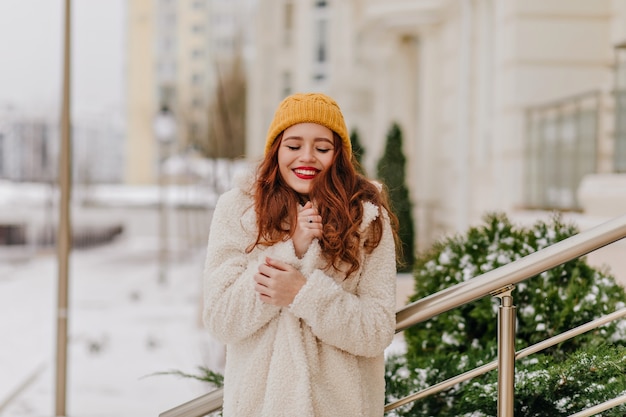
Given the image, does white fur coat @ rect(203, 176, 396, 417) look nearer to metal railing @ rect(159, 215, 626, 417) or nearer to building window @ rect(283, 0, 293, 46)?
metal railing @ rect(159, 215, 626, 417)

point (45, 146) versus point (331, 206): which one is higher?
point (331, 206)

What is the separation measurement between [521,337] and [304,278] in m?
1.61

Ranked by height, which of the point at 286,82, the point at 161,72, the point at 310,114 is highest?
the point at 161,72

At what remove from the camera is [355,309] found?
2.19 meters

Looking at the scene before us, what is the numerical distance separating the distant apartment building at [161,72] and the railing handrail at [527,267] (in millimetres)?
49964

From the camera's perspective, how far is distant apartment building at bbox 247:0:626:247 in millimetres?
7523

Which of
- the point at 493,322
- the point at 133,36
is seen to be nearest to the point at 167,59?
the point at 133,36

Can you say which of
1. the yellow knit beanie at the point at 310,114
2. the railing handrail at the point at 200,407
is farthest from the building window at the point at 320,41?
the yellow knit beanie at the point at 310,114

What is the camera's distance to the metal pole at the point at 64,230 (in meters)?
5.28

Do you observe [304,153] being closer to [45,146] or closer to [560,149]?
[560,149]

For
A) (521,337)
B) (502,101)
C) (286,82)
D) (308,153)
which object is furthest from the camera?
(286,82)

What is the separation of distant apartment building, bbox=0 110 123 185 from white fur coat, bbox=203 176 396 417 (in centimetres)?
4380

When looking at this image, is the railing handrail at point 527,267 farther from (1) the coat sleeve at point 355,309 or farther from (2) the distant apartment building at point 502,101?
(2) the distant apartment building at point 502,101

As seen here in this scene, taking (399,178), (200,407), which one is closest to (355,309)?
(200,407)
